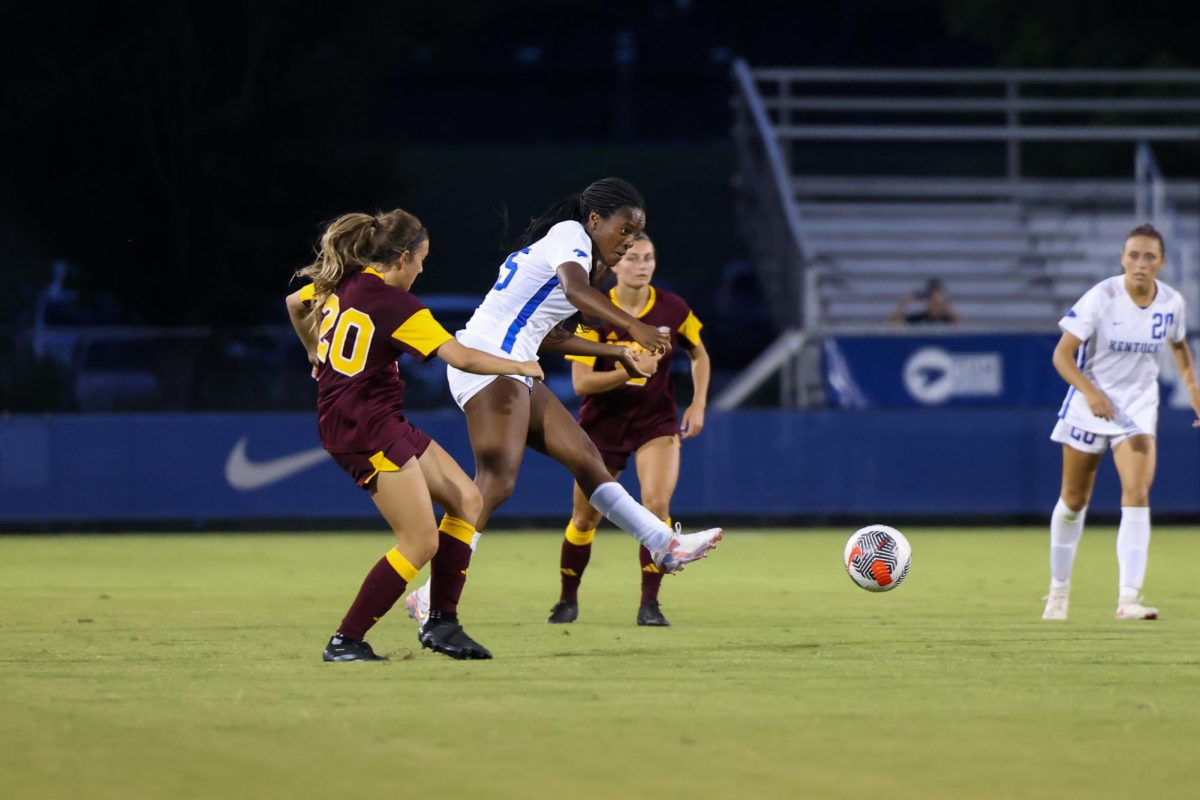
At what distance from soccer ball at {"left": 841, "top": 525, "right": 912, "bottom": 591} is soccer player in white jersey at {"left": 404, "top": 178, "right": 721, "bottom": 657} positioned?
1446mm

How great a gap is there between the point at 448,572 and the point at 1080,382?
3.87 meters

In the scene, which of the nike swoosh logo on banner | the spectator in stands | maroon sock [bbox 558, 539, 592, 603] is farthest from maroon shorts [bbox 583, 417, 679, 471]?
the spectator in stands

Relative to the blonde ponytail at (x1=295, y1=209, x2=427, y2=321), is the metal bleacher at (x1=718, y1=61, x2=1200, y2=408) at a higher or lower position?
higher

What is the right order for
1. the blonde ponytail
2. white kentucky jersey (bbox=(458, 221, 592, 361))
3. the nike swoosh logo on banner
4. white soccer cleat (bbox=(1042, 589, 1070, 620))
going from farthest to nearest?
the nike swoosh logo on banner < white soccer cleat (bbox=(1042, 589, 1070, 620)) < white kentucky jersey (bbox=(458, 221, 592, 361)) < the blonde ponytail

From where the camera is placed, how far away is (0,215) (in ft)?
81.1

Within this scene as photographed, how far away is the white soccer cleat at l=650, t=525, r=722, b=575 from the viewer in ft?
31.2

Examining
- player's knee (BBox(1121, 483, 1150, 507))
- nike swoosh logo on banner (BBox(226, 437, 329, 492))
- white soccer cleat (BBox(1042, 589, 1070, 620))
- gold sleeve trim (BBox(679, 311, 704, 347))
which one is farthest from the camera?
nike swoosh logo on banner (BBox(226, 437, 329, 492))

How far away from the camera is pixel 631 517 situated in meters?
9.62

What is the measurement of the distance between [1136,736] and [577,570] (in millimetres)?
4703

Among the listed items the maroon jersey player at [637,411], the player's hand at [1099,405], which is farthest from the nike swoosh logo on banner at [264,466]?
the player's hand at [1099,405]

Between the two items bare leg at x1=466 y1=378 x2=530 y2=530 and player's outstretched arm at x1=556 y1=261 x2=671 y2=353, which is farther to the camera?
bare leg at x1=466 y1=378 x2=530 y2=530

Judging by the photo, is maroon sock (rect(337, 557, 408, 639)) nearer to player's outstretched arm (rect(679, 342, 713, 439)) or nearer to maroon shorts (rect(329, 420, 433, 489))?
maroon shorts (rect(329, 420, 433, 489))

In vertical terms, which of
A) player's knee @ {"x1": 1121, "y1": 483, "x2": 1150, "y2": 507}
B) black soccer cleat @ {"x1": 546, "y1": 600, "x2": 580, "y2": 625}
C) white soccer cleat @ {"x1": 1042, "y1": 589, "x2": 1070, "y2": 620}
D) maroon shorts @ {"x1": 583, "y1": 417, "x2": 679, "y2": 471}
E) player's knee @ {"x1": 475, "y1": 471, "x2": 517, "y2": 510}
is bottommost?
black soccer cleat @ {"x1": 546, "y1": 600, "x2": 580, "y2": 625}

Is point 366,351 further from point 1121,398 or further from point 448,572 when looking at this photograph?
point 1121,398
